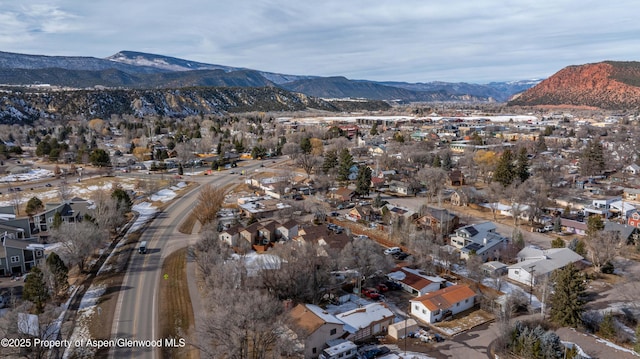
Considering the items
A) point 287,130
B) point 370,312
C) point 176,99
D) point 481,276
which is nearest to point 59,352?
point 370,312

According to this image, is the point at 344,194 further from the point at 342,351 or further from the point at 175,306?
the point at 342,351

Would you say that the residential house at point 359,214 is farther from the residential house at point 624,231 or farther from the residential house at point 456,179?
the residential house at point 624,231

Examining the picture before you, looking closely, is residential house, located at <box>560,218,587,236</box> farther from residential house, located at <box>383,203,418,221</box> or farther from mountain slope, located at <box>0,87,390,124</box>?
mountain slope, located at <box>0,87,390,124</box>

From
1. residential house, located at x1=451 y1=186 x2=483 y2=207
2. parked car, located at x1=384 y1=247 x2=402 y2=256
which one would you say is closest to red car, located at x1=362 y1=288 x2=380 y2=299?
parked car, located at x1=384 y1=247 x2=402 y2=256

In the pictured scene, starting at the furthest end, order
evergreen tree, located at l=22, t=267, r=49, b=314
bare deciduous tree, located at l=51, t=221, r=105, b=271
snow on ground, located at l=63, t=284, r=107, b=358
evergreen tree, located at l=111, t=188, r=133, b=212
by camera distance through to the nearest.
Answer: evergreen tree, located at l=111, t=188, r=133, b=212 → bare deciduous tree, located at l=51, t=221, r=105, b=271 → evergreen tree, located at l=22, t=267, r=49, b=314 → snow on ground, located at l=63, t=284, r=107, b=358

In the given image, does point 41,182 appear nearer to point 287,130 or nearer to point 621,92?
point 287,130
